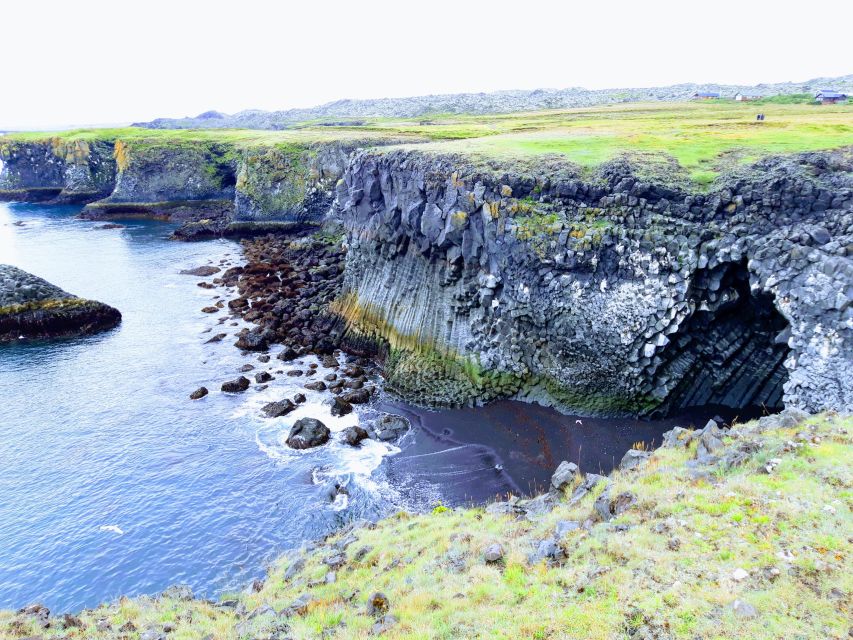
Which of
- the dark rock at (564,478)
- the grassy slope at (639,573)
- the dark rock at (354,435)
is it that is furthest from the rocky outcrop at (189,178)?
the grassy slope at (639,573)

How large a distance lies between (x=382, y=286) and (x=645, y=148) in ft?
72.4

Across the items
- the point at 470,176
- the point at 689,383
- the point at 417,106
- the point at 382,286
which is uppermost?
the point at 417,106

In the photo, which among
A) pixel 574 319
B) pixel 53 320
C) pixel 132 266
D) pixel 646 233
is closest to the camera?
pixel 646 233

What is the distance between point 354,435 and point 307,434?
9.10ft

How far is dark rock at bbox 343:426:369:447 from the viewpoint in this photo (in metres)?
31.2

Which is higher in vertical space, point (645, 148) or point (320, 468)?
point (645, 148)

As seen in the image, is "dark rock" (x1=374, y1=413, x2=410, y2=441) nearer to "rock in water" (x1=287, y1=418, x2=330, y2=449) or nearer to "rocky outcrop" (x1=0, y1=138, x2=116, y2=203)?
"rock in water" (x1=287, y1=418, x2=330, y2=449)

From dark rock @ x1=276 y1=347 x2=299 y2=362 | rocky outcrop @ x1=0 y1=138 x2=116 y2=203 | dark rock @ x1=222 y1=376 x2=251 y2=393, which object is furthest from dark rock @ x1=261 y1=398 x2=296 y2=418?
rocky outcrop @ x1=0 y1=138 x2=116 y2=203

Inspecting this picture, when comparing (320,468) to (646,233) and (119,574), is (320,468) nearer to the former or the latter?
(119,574)

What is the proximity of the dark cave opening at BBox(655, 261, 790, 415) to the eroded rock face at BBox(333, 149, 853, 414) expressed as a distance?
7 cm

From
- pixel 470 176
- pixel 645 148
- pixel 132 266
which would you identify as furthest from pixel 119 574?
pixel 132 266

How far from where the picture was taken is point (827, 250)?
24.0 meters

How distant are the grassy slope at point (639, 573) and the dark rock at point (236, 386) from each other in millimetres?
19191

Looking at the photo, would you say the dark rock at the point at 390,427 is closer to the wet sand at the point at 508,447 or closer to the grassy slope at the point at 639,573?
the wet sand at the point at 508,447
